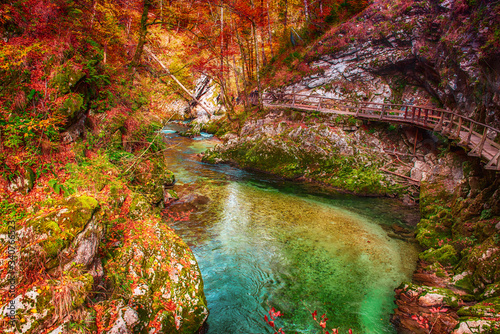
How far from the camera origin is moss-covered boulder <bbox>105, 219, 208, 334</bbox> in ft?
13.9

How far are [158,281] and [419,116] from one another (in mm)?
15523

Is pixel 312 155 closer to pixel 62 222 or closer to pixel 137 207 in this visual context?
pixel 137 207

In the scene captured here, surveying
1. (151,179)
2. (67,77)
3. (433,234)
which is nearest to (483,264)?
(433,234)

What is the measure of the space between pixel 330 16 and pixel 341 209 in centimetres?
1814

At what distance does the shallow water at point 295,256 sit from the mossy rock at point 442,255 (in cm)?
38

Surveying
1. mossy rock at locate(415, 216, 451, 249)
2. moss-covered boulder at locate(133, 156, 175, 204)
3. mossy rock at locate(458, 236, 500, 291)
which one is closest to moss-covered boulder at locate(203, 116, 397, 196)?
mossy rock at locate(415, 216, 451, 249)

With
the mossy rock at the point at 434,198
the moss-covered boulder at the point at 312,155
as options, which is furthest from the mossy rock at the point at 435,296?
the moss-covered boulder at the point at 312,155

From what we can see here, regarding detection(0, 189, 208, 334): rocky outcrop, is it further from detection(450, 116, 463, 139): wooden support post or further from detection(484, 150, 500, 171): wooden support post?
detection(450, 116, 463, 139): wooden support post

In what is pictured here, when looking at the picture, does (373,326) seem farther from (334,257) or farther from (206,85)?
(206,85)

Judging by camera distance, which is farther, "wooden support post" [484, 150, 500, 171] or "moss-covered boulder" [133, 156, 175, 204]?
"moss-covered boulder" [133, 156, 175, 204]

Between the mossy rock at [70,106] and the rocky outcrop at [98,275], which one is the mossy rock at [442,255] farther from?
the mossy rock at [70,106]

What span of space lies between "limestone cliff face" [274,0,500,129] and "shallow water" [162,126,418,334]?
6.44m

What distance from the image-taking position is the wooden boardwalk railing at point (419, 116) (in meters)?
8.38

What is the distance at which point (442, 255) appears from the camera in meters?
7.71
